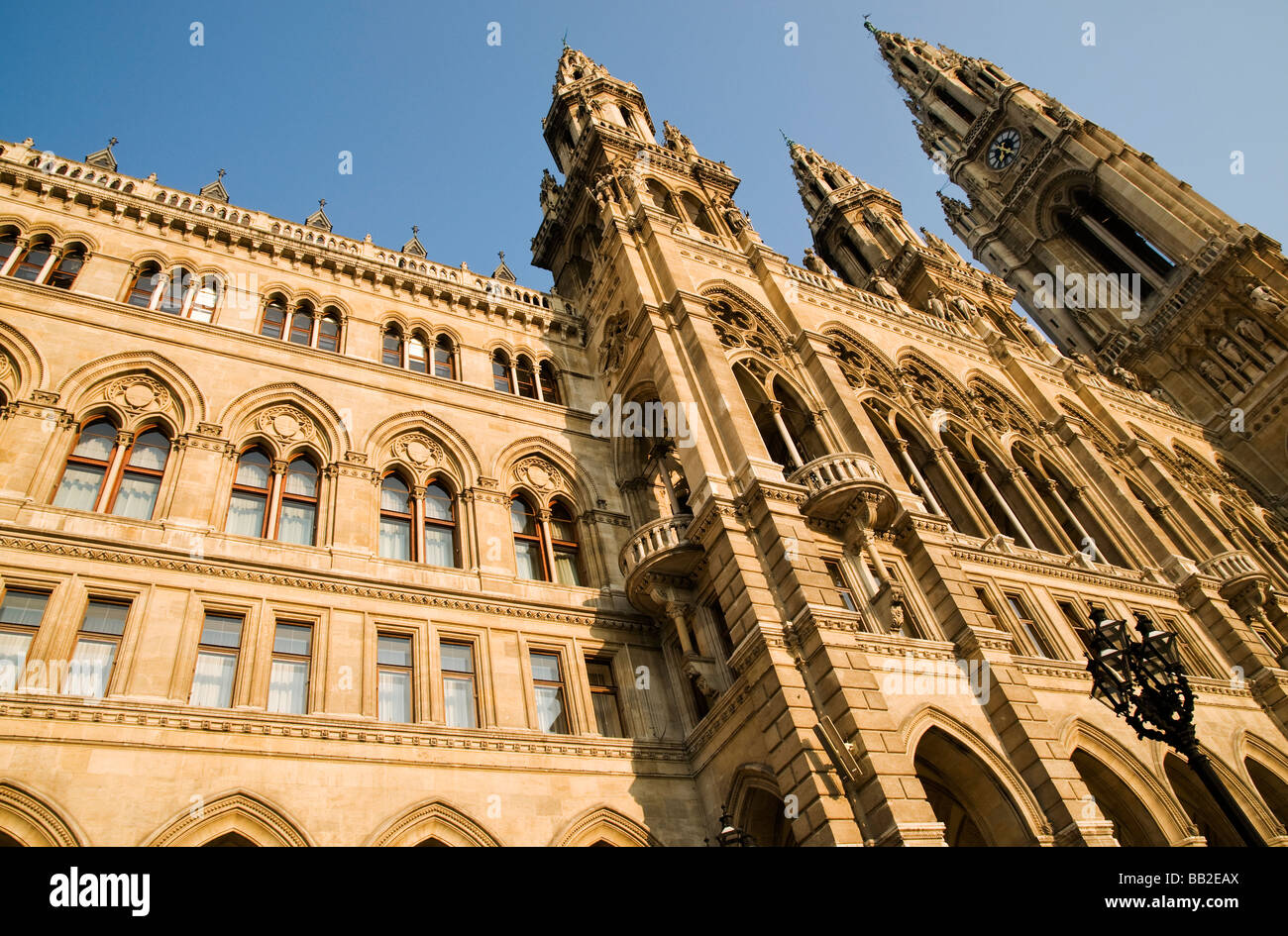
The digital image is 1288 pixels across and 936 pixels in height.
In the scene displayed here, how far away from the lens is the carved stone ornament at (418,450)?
64.0ft

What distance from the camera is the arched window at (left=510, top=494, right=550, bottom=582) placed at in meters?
19.1

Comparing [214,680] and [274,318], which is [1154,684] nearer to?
[214,680]

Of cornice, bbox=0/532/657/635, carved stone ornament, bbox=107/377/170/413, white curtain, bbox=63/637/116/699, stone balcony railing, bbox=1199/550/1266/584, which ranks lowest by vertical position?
white curtain, bbox=63/637/116/699

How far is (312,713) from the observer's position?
1401cm

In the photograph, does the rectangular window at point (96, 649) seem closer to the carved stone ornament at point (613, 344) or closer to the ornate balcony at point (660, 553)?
the ornate balcony at point (660, 553)

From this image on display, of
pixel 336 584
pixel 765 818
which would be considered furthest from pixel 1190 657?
pixel 336 584

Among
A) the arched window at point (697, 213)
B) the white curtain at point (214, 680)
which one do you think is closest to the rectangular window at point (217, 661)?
the white curtain at point (214, 680)

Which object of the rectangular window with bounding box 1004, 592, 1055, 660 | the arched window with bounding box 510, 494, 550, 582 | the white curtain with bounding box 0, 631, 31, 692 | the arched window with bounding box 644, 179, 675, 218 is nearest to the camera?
the white curtain with bounding box 0, 631, 31, 692

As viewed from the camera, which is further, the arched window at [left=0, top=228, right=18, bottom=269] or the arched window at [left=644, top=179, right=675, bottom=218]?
the arched window at [left=644, top=179, right=675, bottom=218]

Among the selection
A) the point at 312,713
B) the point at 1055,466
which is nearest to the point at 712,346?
the point at 312,713

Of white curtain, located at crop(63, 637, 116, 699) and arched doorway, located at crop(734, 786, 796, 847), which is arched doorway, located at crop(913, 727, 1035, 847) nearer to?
arched doorway, located at crop(734, 786, 796, 847)

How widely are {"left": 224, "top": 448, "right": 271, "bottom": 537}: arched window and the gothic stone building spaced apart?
0.35ft

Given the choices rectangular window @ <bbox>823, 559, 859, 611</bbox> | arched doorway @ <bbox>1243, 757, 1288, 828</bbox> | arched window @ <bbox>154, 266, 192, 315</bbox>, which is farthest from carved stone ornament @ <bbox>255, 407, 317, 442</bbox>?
arched doorway @ <bbox>1243, 757, 1288, 828</bbox>

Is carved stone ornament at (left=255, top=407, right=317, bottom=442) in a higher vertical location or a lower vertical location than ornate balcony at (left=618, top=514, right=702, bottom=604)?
higher
